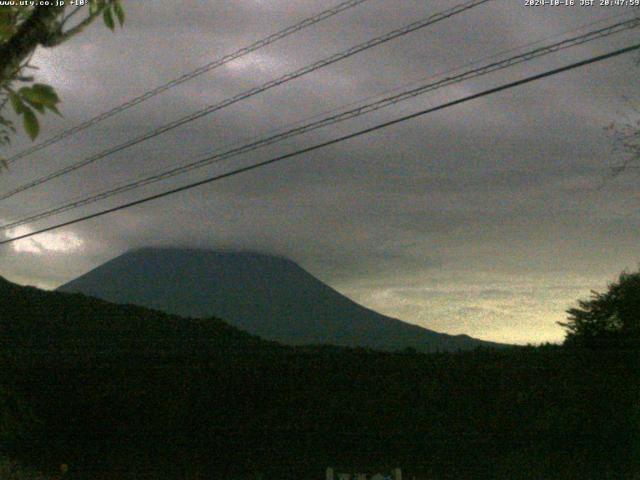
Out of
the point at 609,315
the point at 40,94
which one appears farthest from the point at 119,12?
the point at 609,315

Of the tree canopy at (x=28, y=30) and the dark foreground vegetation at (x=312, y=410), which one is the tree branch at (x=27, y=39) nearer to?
the tree canopy at (x=28, y=30)

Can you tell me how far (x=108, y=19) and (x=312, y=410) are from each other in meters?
12.8

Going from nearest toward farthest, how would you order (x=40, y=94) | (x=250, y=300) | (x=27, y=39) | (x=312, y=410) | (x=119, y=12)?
1. (x=40, y=94)
2. (x=27, y=39)
3. (x=119, y=12)
4. (x=312, y=410)
5. (x=250, y=300)

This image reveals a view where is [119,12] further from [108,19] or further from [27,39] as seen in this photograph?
[27,39]

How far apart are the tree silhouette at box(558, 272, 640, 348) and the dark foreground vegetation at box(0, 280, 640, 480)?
660 mm

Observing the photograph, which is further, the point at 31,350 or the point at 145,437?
the point at 31,350

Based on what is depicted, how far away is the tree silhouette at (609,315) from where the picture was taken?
15.4 m

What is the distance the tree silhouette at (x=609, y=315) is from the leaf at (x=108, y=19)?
13.8 m

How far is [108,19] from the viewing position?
10.1 ft

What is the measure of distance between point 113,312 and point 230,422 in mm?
8058

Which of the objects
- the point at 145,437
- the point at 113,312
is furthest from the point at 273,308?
the point at 145,437

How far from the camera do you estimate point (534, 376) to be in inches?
548

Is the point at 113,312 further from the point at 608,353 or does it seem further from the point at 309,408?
the point at 608,353

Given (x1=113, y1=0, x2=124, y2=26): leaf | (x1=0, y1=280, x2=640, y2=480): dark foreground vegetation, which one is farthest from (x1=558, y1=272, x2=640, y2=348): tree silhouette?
(x1=113, y1=0, x2=124, y2=26): leaf
